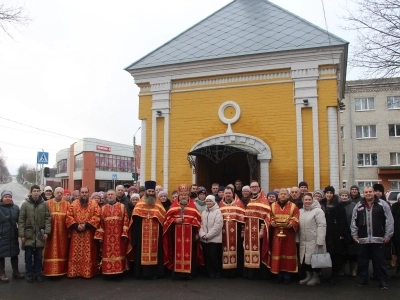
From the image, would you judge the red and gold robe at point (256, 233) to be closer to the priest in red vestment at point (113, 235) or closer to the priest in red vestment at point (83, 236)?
the priest in red vestment at point (113, 235)

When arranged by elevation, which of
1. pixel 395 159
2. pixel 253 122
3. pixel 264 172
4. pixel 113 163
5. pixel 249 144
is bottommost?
pixel 264 172

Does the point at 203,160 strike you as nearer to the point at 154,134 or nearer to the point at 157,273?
the point at 154,134

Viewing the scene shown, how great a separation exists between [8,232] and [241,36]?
8.96 metres

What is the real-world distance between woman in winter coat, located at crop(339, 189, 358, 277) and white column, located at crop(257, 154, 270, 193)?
12.7 ft

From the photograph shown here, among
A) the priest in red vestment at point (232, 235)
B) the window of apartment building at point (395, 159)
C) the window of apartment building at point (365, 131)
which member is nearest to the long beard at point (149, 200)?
the priest in red vestment at point (232, 235)

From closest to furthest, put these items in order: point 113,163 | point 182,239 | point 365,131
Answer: point 182,239 < point 365,131 < point 113,163

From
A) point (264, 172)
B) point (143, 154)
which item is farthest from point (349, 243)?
point (143, 154)

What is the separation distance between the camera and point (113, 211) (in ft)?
24.0

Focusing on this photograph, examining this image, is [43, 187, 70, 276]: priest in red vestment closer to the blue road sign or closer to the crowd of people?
the crowd of people

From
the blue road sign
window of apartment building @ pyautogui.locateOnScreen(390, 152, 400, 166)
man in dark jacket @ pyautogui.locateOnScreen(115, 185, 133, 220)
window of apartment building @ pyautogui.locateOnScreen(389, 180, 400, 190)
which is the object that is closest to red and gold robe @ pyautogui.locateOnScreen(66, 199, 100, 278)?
man in dark jacket @ pyautogui.locateOnScreen(115, 185, 133, 220)

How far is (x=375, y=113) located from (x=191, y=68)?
78.1 ft

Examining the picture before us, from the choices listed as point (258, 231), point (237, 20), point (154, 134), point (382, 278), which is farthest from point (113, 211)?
point (237, 20)

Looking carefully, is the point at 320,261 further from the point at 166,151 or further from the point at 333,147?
the point at 166,151

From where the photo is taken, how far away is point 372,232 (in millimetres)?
6422
